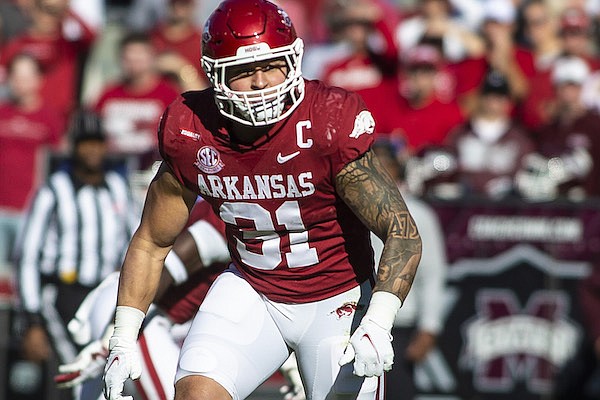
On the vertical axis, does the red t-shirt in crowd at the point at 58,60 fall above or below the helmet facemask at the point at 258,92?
below

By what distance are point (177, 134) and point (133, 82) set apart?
4.63m

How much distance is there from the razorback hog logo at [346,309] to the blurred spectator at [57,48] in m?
5.13

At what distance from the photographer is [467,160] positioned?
7.93 meters

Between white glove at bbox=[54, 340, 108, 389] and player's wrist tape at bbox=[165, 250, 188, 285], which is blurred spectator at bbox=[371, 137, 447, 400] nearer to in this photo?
player's wrist tape at bbox=[165, 250, 188, 285]

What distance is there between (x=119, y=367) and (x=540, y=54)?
558 cm

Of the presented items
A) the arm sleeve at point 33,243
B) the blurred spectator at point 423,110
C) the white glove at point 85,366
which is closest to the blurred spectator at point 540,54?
the blurred spectator at point 423,110

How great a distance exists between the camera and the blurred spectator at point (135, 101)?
866cm

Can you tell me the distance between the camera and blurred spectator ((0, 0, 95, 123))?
920cm

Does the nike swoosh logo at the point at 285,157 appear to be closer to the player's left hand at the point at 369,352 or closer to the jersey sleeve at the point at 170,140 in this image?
the jersey sleeve at the point at 170,140

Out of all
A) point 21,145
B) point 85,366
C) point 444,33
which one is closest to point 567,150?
point 444,33

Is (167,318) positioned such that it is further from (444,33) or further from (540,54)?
(540,54)

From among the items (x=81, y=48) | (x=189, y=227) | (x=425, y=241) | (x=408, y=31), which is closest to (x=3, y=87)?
(x=81, y=48)

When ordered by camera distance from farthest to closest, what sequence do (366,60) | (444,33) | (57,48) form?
(57,48) < (444,33) < (366,60)

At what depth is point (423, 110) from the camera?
27.6ft
